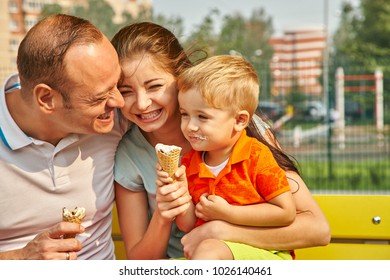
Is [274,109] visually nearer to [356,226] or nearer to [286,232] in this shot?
[356,226]

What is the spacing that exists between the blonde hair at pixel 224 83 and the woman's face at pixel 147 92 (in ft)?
0.35

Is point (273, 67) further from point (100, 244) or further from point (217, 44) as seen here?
point (100, 244)

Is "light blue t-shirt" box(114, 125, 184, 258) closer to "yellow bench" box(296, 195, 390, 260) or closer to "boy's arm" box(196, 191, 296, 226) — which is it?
"boy's arm" box(196, 191, 296, 226)

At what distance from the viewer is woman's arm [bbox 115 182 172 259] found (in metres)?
2.61

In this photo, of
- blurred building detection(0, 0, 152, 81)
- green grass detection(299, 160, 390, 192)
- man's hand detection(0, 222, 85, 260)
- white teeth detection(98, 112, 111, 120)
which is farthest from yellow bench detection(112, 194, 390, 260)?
blurred building detection(0, 0, 152, 81)

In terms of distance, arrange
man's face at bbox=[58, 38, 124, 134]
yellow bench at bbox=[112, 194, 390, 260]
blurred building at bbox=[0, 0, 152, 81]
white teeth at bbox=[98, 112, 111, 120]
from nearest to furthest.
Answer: man's face at bbox=[58, 38, 124, 134] < white teeth at bbox=[98, 112, 111, 120] < yellow bench at bbox=[112, 194, 390, 260] < blurred building at bbox=[0, 0, 152, 81]

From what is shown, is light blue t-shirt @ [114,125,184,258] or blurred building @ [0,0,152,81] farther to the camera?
blurred building @ [0,0,152,81]

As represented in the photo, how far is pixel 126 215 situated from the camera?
2.80 m

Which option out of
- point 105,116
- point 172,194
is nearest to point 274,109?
point 105,116

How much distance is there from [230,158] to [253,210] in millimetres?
205

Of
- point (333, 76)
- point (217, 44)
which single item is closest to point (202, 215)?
point (333, 76)

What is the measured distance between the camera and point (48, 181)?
2.64 metres

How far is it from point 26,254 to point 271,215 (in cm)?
85

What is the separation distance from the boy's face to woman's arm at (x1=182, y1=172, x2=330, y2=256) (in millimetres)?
284
